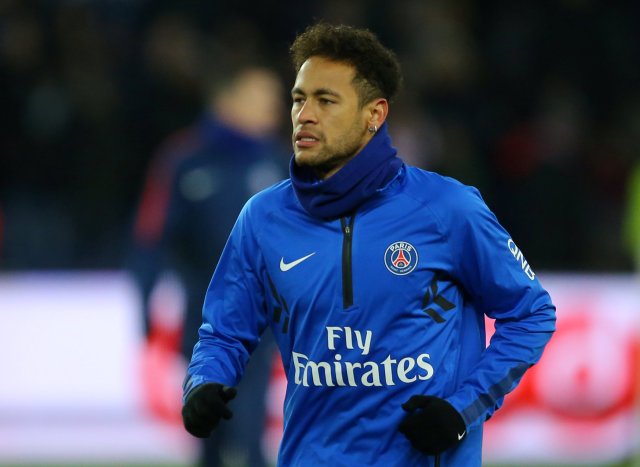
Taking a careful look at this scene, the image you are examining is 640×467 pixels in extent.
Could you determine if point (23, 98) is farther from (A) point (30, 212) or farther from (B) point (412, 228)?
(B) point (412, 228)

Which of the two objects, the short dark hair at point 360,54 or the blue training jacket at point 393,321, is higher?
the short dark hair at point 360,54

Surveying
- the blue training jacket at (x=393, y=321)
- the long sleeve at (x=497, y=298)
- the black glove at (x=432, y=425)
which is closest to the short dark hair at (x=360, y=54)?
the blue training jacket at (x=393, y=321)

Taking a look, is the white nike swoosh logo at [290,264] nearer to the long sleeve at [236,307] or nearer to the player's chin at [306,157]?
the long sleeve at [236,307]

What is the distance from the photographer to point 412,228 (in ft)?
11.9

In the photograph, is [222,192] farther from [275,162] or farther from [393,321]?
[393,321]

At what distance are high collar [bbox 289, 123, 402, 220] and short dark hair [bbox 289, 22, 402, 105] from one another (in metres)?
0.15

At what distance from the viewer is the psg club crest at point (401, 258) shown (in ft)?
11.8

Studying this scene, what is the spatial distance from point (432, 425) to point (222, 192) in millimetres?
3257

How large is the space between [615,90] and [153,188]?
19.2 ft

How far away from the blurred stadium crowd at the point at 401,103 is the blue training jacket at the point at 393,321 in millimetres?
5624

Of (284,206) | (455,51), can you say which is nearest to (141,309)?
(284,206)

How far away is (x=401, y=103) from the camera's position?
34.4 ft

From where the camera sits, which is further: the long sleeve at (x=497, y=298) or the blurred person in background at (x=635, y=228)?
the blurred person in background at (x=635, y=228)

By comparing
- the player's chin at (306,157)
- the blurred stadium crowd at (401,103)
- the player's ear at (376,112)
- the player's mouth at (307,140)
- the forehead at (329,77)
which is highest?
the blurred stadium crowd at (401,103)
